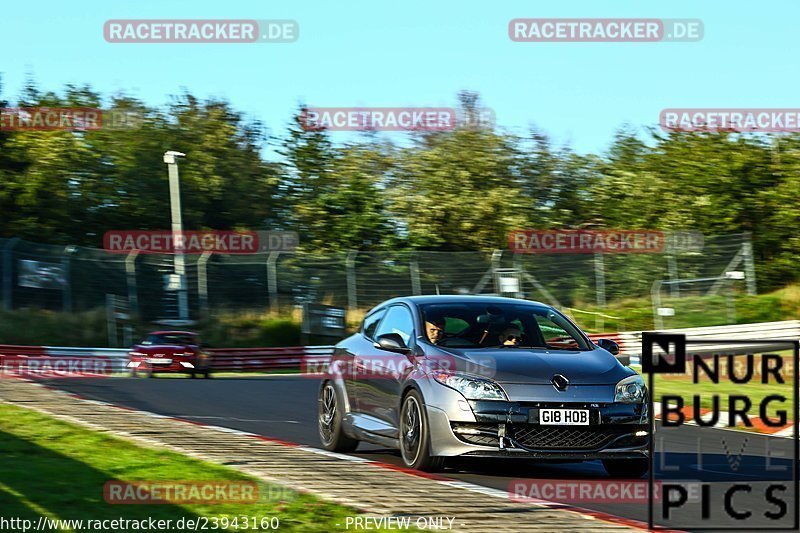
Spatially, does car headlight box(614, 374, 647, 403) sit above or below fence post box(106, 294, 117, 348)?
above

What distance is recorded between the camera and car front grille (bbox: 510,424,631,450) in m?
9.72

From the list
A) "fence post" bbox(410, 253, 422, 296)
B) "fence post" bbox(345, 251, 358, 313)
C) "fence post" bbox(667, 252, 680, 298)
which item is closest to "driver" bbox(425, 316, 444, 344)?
"fence post" bbox(410, 253, 422, 296)

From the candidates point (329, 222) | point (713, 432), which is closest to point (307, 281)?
point (329, 222)

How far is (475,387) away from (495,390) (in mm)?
163

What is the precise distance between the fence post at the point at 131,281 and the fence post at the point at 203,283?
199 cm

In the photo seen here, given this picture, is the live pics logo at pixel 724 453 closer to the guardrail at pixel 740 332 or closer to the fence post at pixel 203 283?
the guardrail at pixel 740 332

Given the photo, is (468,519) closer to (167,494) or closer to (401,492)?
(401,492)

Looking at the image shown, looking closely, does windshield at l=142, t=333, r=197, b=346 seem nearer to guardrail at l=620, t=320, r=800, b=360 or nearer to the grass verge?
guardrail at l=620, t=320, r=800, b=360

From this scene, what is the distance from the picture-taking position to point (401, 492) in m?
8.48

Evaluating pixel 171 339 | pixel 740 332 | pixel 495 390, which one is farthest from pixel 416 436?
pixel 740 332

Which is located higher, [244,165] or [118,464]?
[244,165]

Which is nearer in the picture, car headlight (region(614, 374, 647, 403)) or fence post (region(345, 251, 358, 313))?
car headlight (region(614, 374, 647, 403))

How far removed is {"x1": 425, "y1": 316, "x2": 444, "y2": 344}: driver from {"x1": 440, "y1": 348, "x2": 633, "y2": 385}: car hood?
0.31m

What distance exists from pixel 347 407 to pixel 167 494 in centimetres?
405
